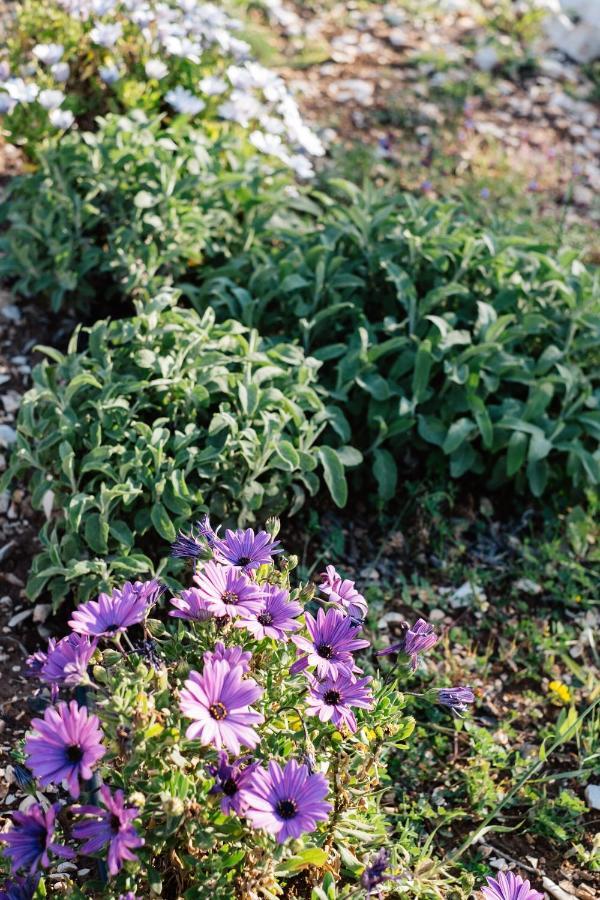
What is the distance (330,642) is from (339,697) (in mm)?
105

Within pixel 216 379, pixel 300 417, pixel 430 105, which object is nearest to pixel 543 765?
pixel 300 417

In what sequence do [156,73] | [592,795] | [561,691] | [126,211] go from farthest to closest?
[156,73], [126,211], [561,691], [592,795]

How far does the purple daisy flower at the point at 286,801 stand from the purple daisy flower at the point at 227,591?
0.88 feet

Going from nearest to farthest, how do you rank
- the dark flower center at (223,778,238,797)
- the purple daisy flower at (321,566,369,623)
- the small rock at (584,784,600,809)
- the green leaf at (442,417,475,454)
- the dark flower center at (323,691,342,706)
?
the dark flower center at (223,778,238,797) → the dark flower center at (323,691,342,706) → the purple daisy flower at (321,566,369,623) → the small rock at (584,784,600,809) → the green leaf at (442,417,475,454)

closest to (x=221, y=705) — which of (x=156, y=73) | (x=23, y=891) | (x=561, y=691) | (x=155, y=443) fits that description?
(x=23, y=891)

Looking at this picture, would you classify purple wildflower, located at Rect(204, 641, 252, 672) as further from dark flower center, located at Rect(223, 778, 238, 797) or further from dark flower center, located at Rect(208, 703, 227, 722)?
dark flower center, located at Rect(223, 778, 238, 797)

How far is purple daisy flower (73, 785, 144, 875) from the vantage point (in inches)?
61.7

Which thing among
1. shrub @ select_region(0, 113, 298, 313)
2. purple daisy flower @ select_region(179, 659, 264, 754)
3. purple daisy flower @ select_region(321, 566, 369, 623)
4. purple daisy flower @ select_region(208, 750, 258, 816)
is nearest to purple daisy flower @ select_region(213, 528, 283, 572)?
purple daisy flower @ select_region(321, 566, 369, 623)

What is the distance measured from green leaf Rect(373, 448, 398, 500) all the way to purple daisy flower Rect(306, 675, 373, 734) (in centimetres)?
134

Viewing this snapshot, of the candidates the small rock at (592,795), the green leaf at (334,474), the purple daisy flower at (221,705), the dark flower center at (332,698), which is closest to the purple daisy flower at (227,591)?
the purple daisy flower at (221,705)

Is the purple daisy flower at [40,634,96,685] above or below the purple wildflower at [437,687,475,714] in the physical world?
above

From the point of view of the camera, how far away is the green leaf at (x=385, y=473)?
3.12 m

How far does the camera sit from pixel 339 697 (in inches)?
70.9

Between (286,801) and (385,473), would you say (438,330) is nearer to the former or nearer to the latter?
(385,473)
